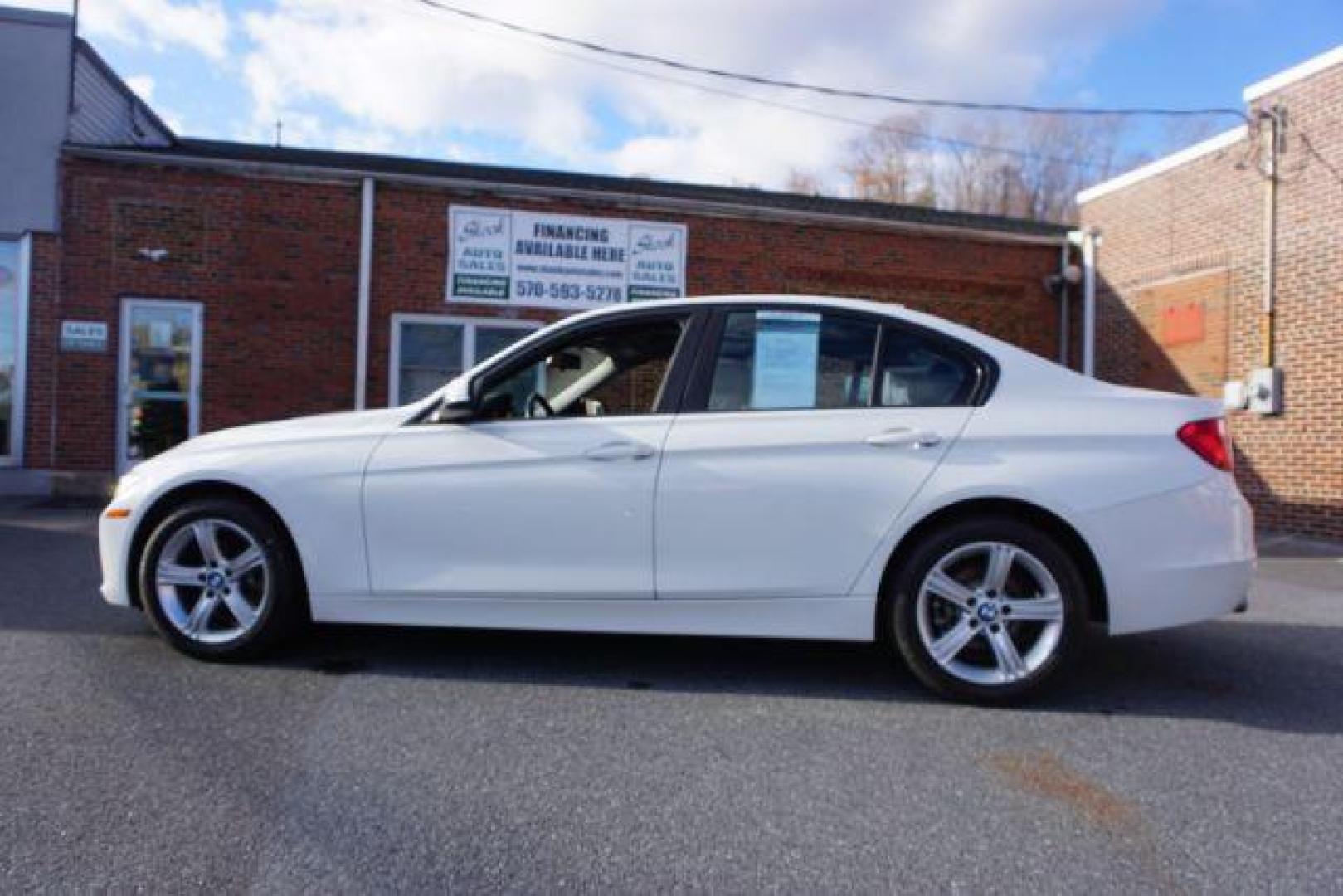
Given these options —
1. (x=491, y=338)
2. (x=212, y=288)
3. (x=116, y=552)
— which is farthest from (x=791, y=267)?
(x=116, y=552)

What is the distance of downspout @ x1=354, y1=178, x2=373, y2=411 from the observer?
1054 centimetres

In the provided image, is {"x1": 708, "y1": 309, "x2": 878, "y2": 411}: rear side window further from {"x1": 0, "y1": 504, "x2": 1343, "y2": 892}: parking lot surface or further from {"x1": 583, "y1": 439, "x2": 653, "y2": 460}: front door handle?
{"x1": 0, "y1": 504, "x2": 1343, "y2": 892}: parking lot surface

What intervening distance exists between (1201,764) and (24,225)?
1183 centimetres

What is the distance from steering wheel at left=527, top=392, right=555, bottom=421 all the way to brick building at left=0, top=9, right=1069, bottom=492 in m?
7.01

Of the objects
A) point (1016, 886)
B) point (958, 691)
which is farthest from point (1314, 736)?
point (1016, 886)

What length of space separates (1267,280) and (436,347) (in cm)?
910

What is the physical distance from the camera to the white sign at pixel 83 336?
10.0 metres

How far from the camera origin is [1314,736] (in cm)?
325

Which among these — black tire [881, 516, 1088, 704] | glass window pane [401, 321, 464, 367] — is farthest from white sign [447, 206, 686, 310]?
black tire [881, 516, 1088, 704]

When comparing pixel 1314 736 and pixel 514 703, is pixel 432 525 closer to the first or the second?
pixel 514 703

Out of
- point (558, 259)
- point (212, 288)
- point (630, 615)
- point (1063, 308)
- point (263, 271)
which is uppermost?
point (558, 259)

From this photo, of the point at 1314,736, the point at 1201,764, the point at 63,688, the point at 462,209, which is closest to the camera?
the point at 1201,764

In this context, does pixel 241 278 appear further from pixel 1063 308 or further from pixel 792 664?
pixel 1063 308

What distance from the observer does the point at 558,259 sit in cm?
1099
